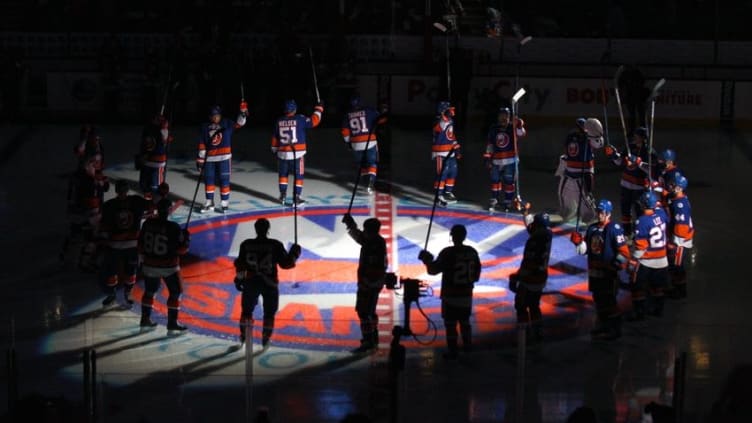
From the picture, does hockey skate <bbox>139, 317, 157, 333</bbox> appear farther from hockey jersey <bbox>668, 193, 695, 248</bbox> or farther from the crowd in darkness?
the crowd in darkness

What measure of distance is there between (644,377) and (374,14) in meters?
23.6

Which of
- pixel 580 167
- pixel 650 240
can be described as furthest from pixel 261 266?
pixel 580 167

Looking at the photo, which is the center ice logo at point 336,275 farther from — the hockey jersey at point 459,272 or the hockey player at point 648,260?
the hockey player at point 648,260

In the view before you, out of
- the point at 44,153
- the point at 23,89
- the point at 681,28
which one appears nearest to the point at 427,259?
the point at 44,153

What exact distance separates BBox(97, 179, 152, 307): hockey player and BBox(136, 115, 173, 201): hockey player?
5.05 meters

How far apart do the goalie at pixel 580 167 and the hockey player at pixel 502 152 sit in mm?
851

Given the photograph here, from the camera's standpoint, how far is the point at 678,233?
49.7 feet

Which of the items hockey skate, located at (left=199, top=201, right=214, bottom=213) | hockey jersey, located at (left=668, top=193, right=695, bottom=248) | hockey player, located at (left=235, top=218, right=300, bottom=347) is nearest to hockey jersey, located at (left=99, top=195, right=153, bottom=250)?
hockey player, located at (left=235, top=218, right=300, bottom=347)

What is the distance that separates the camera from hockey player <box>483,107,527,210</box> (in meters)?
19.3

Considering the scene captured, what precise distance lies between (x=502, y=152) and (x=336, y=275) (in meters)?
4.57

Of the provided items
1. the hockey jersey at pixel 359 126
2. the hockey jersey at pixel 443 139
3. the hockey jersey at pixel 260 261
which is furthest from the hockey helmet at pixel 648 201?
the hockey jersey at pixel 359 126

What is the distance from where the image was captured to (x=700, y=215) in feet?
65.6

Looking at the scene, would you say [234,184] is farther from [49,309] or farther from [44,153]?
[49,309]

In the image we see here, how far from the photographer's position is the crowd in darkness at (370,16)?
3216 cm
